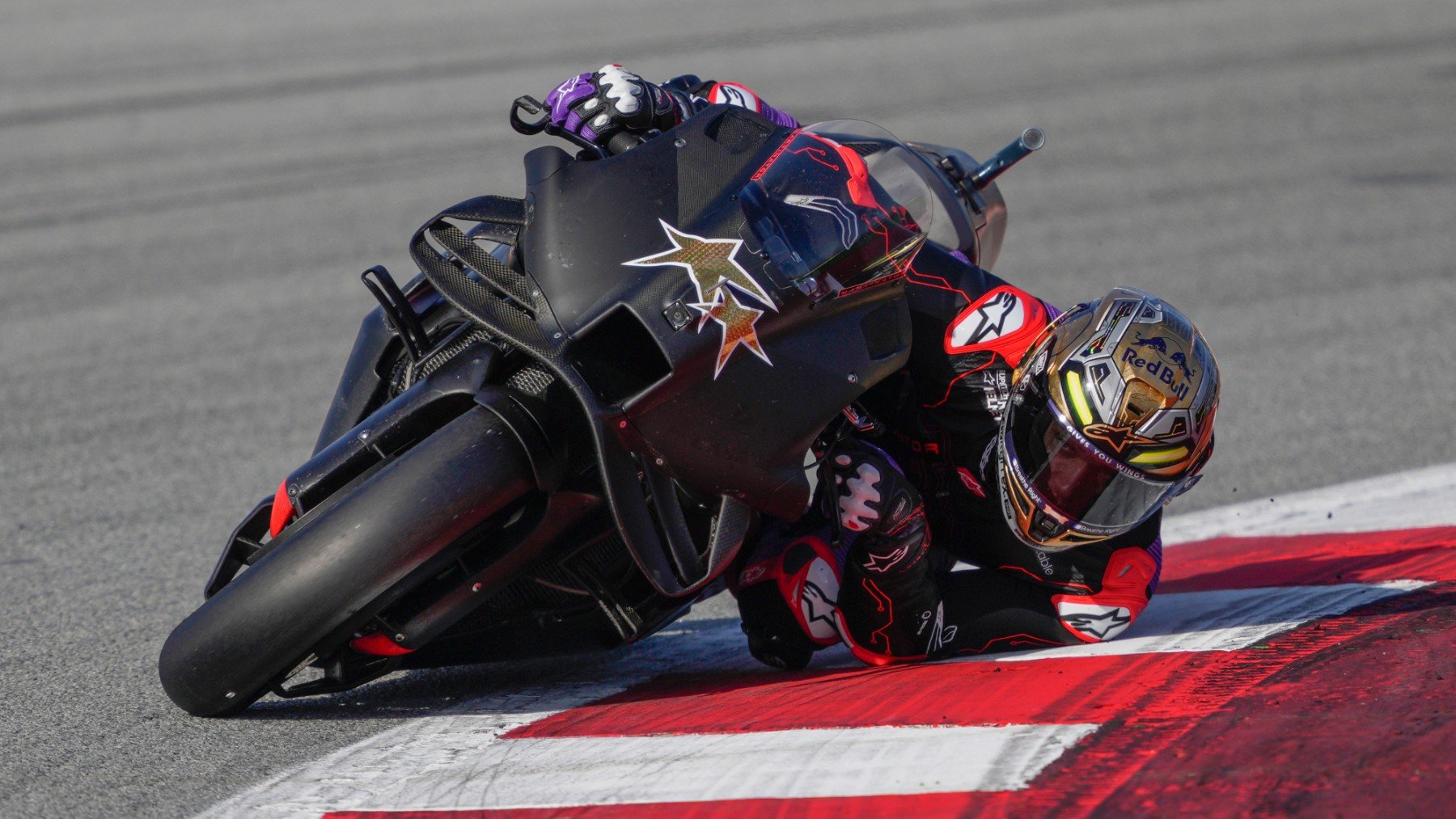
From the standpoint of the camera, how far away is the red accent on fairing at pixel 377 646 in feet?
10.9

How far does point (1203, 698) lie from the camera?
3238 mm

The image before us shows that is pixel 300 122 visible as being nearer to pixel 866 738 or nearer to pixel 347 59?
pixel 347 59

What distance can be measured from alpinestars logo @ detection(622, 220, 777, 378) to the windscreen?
0.08 m

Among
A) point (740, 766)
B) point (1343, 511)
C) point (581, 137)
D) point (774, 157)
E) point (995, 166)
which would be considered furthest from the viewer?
point (1343, 511)

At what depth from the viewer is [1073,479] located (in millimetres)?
3430

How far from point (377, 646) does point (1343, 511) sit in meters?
3.36

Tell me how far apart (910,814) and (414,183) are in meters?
7.49

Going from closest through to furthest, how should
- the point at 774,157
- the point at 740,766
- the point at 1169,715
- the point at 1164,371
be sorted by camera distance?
the point at 740,766 → the point at 1169,715 → the point at 774,157 → the point at 1164,371

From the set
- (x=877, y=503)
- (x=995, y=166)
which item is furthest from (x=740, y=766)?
(x=995, y=166)

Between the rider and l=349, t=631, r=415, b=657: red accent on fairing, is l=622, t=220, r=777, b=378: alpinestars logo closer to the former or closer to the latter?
the rider

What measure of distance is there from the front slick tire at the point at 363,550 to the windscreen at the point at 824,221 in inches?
26.5

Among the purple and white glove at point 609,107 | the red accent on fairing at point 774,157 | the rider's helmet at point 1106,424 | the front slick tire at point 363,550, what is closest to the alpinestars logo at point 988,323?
the rider's helmet at point 1106,424

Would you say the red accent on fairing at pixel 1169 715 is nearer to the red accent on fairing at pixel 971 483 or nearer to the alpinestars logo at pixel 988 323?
the red accent on fairing at pixel 971 483

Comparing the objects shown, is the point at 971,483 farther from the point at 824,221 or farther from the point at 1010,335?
the point at 824,221
